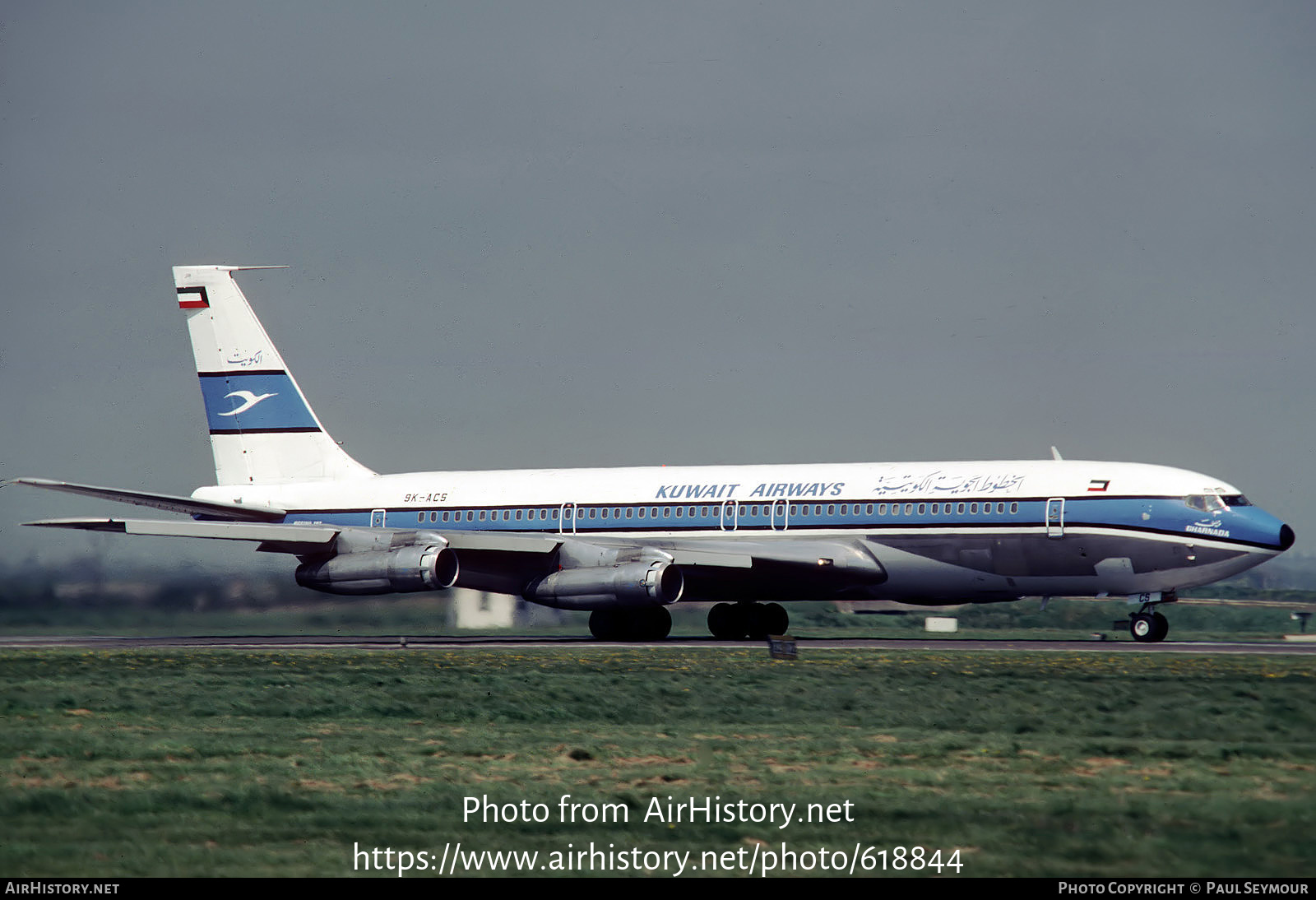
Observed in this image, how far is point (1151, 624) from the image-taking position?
38.4 meters

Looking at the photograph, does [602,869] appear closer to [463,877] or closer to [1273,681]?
[463,877]

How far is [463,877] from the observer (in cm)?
1220

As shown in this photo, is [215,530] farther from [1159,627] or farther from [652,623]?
[1159,627]

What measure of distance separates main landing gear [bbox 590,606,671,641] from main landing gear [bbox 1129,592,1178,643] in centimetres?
1240

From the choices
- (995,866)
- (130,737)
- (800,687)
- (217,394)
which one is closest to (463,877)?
(995,866)

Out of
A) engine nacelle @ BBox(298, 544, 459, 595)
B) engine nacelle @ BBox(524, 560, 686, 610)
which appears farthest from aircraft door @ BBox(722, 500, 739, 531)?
engine nacelle @ BBox(298, 544, 459, 595)

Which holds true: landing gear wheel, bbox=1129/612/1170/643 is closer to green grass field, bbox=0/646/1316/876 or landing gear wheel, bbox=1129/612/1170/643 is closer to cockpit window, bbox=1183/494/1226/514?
cockpit window, bbox=1183/494/1226/514

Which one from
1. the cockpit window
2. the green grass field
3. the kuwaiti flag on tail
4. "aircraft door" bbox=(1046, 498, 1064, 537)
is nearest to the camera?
the green grass field

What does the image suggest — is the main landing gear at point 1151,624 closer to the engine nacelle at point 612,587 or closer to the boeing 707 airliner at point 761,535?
the boeing 707 airliner at point 761,535

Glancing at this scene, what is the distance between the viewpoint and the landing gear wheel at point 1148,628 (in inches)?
1510

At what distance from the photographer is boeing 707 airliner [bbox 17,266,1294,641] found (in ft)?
124

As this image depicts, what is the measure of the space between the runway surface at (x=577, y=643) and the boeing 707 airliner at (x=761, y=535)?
126cm

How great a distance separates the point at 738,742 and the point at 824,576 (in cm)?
2111

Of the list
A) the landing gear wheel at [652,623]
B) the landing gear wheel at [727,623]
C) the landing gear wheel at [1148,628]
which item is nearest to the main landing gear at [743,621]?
the landing gear wheel at [727,623]
